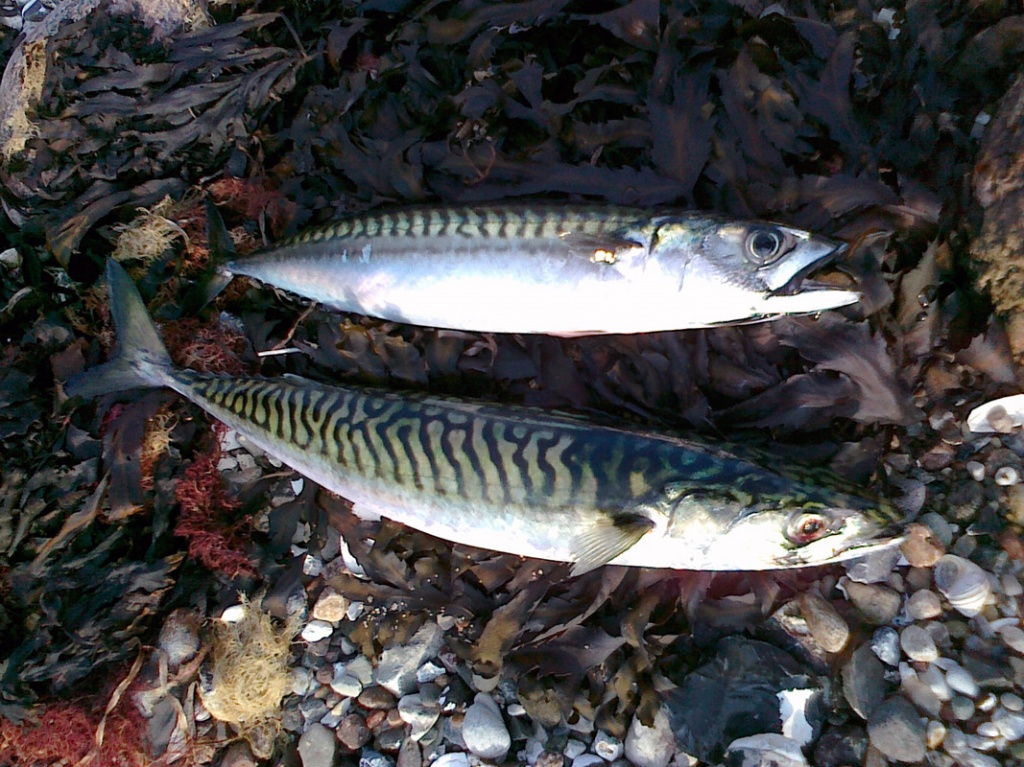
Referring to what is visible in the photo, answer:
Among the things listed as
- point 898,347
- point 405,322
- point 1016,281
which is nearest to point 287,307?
point 405,322

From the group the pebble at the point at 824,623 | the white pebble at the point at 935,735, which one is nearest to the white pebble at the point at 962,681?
the white pebble at the point at 935,735

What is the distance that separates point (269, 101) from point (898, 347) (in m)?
3.18

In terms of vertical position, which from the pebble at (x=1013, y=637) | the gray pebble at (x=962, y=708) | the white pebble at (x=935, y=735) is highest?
the pebble at (x=1013, y=637)

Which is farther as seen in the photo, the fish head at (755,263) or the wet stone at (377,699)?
the wet stone at (377,699)

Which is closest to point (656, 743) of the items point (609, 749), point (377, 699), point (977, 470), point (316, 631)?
point (609, 749)

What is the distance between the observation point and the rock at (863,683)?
2.39 m

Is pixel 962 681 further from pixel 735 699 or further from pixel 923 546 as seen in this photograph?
pixel 735 699

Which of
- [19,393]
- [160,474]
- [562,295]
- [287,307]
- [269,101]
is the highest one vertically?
[269,101]

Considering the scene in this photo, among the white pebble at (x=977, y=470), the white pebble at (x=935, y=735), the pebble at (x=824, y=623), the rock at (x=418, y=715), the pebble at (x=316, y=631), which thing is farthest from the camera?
the pebble at (x=316, y=631)

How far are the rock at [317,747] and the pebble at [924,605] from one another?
2.53 m

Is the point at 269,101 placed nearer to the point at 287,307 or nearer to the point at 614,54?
the point at 287,307

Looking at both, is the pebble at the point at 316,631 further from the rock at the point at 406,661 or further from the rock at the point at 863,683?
the rock at the point at 863,683

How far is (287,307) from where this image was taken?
3115mm

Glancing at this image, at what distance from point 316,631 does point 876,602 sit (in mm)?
2457
